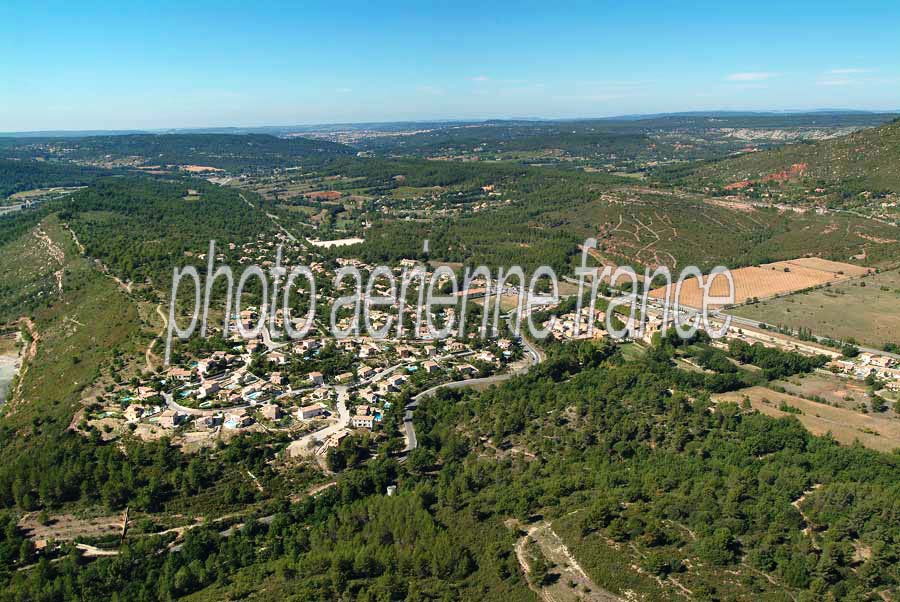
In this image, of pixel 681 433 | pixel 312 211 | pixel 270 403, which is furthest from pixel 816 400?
pixel 312 211

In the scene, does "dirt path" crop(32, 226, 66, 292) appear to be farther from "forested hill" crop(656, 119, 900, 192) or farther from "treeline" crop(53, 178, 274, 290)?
"forested hill" crop(656, 119, 900, 192)

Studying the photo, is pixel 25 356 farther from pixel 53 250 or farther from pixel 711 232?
pixel 711 232

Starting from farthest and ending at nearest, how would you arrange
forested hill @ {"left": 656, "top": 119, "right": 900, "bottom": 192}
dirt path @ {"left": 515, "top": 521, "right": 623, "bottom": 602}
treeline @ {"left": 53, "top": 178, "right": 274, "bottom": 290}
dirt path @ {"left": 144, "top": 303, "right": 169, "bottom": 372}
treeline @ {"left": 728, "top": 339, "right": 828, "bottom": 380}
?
forested hill @ {"left": 656, "top": 119, "right": 900, "bottom": 192} → treeline @ {"left": 53, "top": 178, "right": 274, "bottom": 290} → treeline @ {"left": 728, "top": 339, "right": 828, "bottom": 380} → dirt path @ {"left": 144, "top": 303, "right": 169, "bottom": 372} → dirt path @ {"left": 515, "top": 521, "right": 623, "bottom": 602}

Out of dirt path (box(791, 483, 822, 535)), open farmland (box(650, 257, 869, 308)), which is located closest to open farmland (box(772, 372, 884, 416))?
dirt path (box(791, 483, 822, 535))

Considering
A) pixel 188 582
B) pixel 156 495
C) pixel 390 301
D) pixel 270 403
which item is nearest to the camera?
pixel 188 582

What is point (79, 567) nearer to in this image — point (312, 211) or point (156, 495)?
point (156, 495)

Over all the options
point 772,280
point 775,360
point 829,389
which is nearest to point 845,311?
point 772,280
